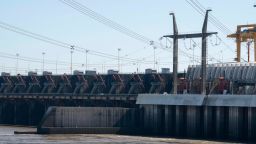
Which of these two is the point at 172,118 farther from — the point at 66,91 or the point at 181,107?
the point at 66,91

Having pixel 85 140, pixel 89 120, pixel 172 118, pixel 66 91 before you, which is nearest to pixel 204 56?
pixel 172 118

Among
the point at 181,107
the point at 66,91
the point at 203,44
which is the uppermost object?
the point at 203,44

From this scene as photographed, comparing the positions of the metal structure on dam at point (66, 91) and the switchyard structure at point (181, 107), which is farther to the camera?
the metal structure on dam at point (66, 91)

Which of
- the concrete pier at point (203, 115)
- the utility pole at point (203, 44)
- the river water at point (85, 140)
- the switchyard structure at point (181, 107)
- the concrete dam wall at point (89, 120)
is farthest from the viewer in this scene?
the utility pole at point (203, 44)

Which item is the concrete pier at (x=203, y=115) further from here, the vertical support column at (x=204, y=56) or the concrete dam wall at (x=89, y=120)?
the concrete dam wall at (x=89, y=120)

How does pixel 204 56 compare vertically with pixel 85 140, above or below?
above

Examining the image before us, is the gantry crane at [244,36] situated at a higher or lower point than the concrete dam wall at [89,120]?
higher

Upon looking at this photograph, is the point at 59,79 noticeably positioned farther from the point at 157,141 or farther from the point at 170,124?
the point at 157,141

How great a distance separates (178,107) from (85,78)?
113 ft

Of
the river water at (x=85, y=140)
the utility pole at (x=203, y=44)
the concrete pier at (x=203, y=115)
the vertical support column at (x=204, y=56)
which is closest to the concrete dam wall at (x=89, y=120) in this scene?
the concrete pier at (x=203, y=115)

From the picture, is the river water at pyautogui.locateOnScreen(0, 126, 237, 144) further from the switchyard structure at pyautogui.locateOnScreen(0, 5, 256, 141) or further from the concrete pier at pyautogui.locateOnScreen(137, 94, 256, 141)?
the concrete pier at pyautogui.locateOnScreen(137, 94, 256, 141)

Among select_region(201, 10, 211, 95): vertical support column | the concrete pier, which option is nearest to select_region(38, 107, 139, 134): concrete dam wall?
the concrete pier

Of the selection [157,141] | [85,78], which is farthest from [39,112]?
[157,141]

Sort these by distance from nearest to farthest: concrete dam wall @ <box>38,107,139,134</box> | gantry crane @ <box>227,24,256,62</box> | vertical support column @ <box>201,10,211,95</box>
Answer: concrete dam wall @ <box>38,107,139,134</box> → vertical support column @ <box>201,10,211,95</box> → gantry crane @ <box>227,24,256,62</box>
